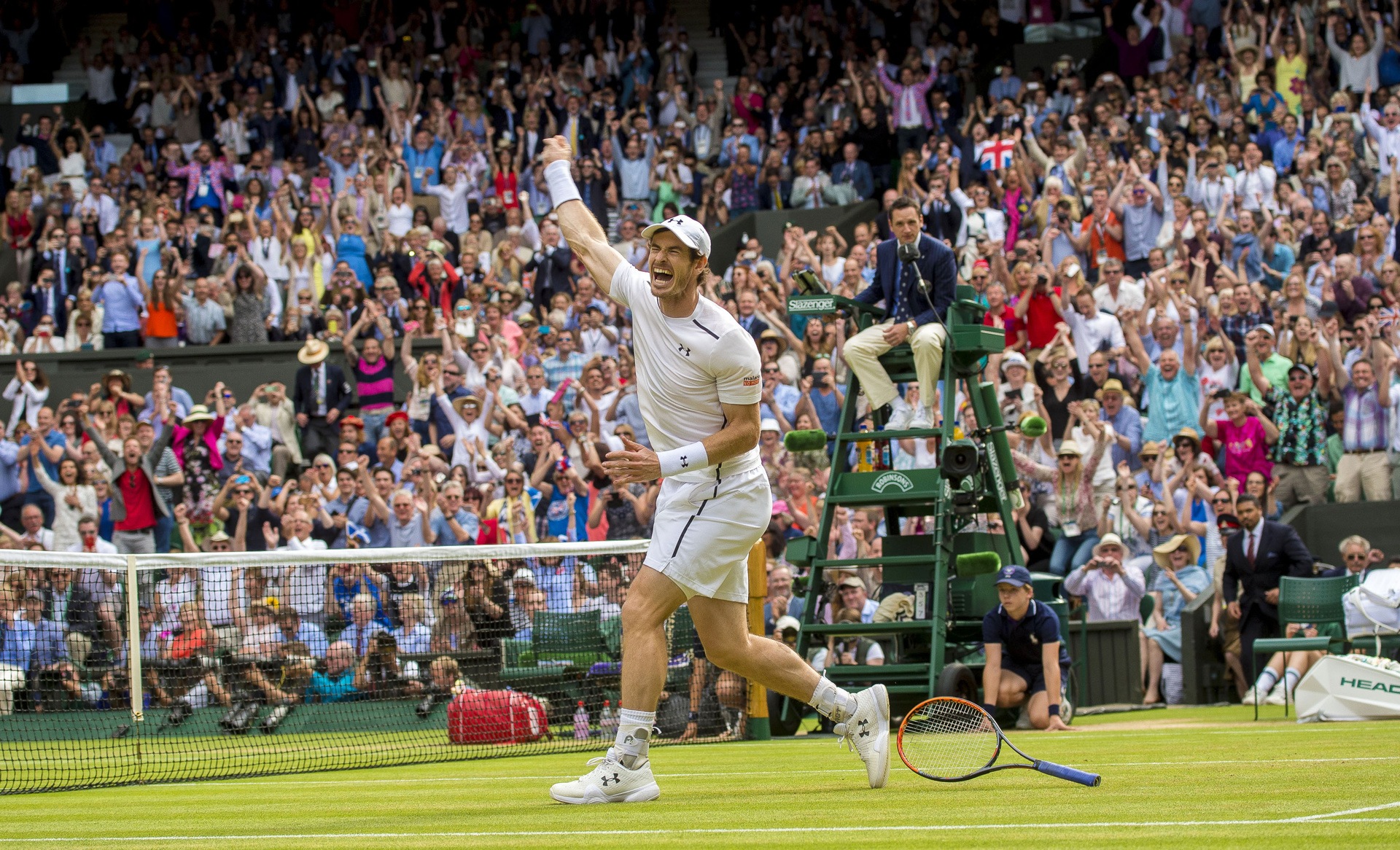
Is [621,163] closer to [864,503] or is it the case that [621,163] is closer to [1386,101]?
[1386,101]

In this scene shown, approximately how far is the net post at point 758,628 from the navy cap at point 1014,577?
176 centimetres

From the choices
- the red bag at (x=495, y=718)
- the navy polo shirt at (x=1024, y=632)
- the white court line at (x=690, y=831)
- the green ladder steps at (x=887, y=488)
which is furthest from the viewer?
the green ladder steps at (x=887, y=488)

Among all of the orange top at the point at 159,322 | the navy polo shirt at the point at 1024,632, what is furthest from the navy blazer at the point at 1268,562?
the orange top at the point at 159,322

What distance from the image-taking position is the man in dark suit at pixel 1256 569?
16.2 m

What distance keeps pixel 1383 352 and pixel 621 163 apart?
1314 centimetres

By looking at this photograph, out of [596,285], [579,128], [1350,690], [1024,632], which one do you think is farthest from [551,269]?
[1350,690]

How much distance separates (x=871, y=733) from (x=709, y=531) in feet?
3.91

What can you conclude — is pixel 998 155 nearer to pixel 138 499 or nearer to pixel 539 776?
pixel 138 499

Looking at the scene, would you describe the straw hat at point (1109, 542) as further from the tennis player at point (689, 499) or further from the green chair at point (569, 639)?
the tennis player at point (689, 499)

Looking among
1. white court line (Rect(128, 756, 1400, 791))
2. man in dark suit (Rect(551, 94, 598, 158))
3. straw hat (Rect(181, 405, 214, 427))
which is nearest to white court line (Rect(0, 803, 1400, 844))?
white court line (Rect(128, 756, 1400, 791))

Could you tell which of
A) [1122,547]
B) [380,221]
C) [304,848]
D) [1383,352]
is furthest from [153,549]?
[304,848]

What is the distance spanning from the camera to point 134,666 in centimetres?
1106

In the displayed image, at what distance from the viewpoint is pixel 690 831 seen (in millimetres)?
5996

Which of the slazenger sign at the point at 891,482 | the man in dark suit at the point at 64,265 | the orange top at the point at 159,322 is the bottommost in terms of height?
the slazenger sign at the point at 891,482
